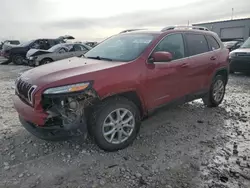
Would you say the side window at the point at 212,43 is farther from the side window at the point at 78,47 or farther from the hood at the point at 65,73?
the side window at the point at 78,47

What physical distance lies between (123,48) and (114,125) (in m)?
1.45

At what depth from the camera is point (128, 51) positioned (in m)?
3.92

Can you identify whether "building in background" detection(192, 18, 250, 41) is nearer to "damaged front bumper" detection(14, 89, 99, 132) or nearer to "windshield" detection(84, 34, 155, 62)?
"windshield" detection(84, 34, 155, 62)

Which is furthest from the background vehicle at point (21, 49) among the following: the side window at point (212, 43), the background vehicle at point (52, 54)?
the side window at point (212, 43)

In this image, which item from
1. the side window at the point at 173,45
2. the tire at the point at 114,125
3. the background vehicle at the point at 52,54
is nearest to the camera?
the tire at the point at 114,125

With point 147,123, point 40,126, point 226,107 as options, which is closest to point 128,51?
point 147,123

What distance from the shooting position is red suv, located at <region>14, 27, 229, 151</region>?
2988mm

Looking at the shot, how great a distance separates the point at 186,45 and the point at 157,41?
0.85 metres

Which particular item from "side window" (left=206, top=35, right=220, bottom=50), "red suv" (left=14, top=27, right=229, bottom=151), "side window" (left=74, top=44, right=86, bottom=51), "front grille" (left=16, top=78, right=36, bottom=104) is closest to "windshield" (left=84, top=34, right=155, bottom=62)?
"red suv" (left=14, top=27, right=229, bottom=151)

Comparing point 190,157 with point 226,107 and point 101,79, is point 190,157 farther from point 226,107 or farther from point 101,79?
point 226,107

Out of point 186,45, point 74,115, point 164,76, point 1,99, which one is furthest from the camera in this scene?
point 1,99

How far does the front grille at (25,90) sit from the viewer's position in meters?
3.06

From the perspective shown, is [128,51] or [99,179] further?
[128,51]

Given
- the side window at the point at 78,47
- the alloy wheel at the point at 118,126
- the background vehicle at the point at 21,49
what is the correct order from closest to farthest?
the alloy wheel at the point at 118,126
the side window at the point at 78,47
the background vehicle at the point at 21,49
